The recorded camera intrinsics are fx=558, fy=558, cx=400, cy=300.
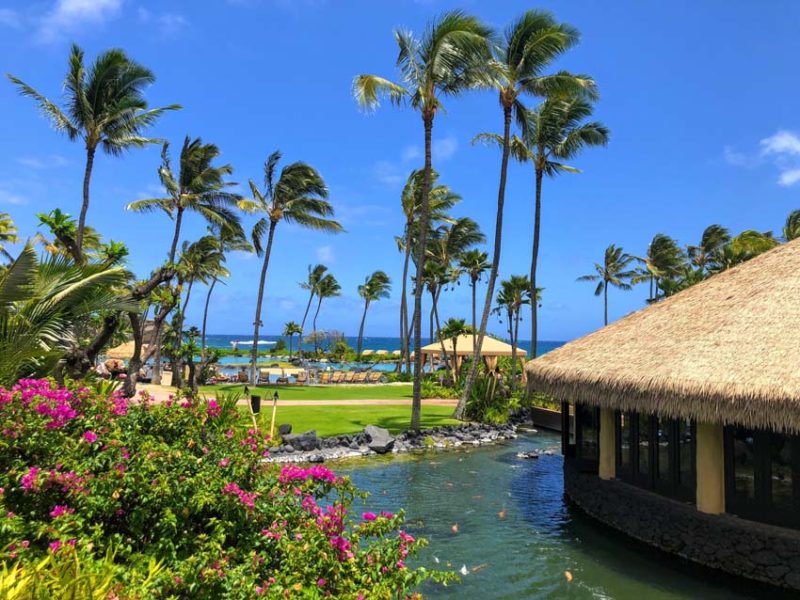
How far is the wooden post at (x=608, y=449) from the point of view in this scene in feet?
37.4

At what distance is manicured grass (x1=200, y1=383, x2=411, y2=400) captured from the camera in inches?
1111

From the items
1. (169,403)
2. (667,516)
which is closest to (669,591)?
(667,516)

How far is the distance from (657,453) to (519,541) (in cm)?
298

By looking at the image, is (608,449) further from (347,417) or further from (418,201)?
(418,201)

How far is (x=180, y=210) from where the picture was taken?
3222cm

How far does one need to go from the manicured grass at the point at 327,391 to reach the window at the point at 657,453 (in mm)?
18468

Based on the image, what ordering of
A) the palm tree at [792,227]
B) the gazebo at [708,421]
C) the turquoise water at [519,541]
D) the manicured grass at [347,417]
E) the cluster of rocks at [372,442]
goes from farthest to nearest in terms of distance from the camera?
the palm tree at [792,227]
the manicured grass at [347,417]
the cluster of rocks at [372,442]
the turquoise water at [519,541]
the gazebo at [708,421]

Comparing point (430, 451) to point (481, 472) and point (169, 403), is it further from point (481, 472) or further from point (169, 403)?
point (169, 403)

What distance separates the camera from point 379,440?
17.4m

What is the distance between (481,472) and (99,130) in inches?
767

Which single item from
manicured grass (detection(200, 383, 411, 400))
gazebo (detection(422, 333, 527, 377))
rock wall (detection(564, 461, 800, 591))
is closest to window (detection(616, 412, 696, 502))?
rock wall (detection(564, 461, 800, 591))

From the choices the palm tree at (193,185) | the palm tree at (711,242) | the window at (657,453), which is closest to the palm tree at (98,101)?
the palm tree at (193,185)

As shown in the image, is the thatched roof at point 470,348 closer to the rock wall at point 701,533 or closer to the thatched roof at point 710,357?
the thatched roof at point 710,357

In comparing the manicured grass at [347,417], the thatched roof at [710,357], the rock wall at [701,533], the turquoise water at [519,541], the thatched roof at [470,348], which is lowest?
the turquoise water at [519,541]
